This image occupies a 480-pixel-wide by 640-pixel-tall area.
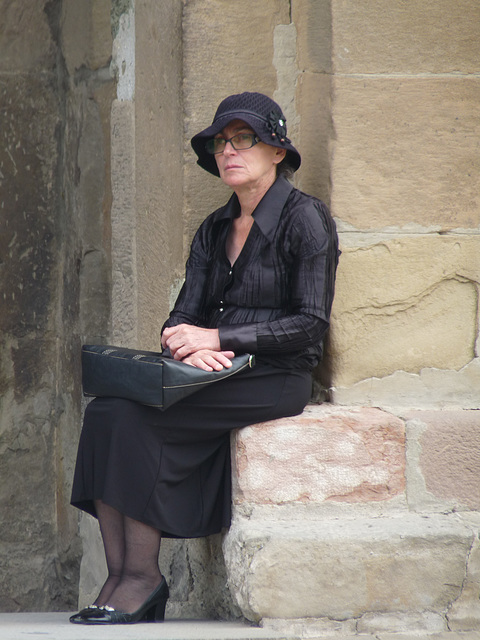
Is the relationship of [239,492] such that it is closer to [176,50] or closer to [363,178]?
[363,178]

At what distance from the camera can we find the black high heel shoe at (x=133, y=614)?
267 cm

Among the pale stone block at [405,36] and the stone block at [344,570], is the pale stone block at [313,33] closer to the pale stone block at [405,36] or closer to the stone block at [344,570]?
the pale stone block at [405,36]

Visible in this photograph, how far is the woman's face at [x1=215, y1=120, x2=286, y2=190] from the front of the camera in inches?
110

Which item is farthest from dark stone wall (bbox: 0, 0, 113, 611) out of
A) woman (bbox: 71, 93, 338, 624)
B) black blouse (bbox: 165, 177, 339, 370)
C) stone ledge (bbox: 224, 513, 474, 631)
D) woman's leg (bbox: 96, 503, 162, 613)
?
stone ledge (bbox: 224, 513, 474, 631)

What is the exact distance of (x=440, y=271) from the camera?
293cm

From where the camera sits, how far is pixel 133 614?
2.70 m

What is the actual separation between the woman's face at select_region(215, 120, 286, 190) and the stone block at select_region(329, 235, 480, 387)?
348 millimetres

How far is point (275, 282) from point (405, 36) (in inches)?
31.7

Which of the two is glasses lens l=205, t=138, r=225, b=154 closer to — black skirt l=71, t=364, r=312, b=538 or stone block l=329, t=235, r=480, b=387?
stone block l=329, t=235, r=480, b=387

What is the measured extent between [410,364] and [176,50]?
1.15 m

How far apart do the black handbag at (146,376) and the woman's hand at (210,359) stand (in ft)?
0.05

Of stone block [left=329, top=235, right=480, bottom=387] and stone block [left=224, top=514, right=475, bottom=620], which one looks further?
stone block [left=329, top=235, right=480, bottom=387]

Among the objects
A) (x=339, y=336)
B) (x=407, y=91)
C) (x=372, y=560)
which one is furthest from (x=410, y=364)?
(x=407, y=91)

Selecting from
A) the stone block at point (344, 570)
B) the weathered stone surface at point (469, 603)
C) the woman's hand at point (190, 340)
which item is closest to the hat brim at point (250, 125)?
the woman's hand at point (190, 340)
